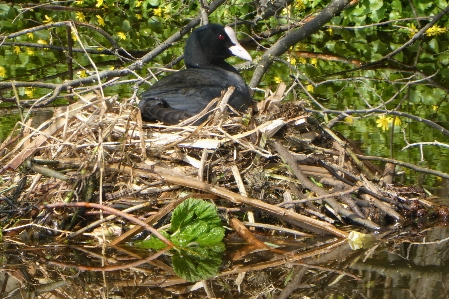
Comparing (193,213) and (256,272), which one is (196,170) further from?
(256,272)

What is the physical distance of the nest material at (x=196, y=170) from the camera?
163 inches

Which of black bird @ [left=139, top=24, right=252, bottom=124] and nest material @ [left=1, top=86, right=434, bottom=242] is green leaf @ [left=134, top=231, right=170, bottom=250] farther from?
black bird @ [left=139, top=24, right=252, bottom=124]

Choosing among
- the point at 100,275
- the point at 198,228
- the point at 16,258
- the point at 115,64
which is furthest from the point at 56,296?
the point at 115,64

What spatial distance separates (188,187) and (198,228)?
26 cm

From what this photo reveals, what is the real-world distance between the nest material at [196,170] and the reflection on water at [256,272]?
0.78ft

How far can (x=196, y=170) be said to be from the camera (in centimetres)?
423

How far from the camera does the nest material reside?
4129 mm

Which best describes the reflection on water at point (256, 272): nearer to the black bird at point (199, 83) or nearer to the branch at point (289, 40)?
the black bird at point (199, 83)

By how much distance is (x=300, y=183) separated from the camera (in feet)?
13.9

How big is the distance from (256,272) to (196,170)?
0.86m

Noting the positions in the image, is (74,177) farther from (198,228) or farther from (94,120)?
(198,228)

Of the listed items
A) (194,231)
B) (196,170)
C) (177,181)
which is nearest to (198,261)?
(194,231)

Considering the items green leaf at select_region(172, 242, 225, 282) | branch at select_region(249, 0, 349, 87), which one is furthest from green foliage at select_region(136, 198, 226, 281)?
branch at select_region(249, 0, 349, 87)

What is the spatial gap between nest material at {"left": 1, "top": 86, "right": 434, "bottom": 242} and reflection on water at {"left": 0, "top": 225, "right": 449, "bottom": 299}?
0.78 feet
